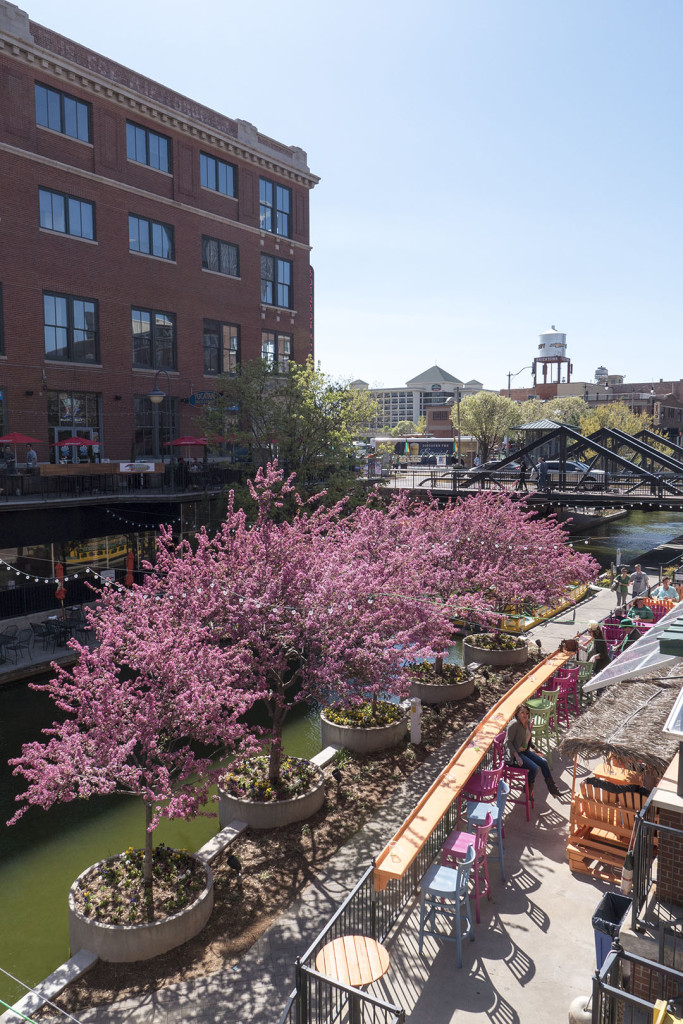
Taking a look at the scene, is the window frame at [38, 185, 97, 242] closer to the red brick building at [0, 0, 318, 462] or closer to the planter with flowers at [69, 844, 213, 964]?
the red brick building at [0, 0, 318, 462]

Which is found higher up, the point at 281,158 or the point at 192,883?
the point at 281,158

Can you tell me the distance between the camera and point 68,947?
9.39 meters

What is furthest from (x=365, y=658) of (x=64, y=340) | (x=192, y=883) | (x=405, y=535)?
(x=64, y=340)

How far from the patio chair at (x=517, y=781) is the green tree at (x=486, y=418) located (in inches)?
2527

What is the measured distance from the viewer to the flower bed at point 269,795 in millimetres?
11297

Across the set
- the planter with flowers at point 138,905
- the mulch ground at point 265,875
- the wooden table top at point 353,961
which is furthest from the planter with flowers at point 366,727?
the wooden table top at point 353,961

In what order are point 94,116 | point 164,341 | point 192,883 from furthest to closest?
point 164,341 → point 94,116 → point 192,883

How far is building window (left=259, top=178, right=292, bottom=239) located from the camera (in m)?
39.7

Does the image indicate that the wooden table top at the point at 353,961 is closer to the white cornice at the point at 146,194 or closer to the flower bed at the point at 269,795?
the flower bed at the point at 269,795

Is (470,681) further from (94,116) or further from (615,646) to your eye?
(94,116)

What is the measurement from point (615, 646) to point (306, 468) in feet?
47.7

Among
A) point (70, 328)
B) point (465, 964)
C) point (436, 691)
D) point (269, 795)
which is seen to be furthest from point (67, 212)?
point (465, 964)

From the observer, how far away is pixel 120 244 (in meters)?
31.6

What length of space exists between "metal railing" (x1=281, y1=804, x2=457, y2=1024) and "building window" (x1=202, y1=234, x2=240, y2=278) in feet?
108
